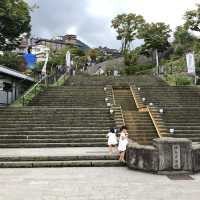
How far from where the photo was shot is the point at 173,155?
1182 centimetres

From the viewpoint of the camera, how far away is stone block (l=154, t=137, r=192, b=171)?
11.8 meters

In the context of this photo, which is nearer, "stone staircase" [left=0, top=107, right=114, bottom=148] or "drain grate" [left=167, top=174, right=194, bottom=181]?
"drain grate" [left=167, top=174, right=194, bottom=181]

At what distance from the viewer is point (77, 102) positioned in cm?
2562

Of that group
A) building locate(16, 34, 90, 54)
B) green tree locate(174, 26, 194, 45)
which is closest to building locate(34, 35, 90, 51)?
building locate(16, 34, 90, 54)

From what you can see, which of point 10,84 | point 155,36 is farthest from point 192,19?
point 10,84

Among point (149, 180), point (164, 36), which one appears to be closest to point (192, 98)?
point (149, 180)

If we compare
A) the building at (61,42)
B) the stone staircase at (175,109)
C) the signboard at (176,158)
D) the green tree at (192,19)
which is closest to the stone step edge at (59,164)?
the signboard at (176,158)

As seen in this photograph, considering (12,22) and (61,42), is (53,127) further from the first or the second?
(61,42)

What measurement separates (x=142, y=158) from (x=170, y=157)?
0.88m

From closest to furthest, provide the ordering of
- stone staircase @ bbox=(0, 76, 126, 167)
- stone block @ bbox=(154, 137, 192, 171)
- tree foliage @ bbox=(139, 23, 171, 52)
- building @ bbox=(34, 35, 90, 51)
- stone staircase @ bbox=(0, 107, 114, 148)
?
stone block @ bbox=(154, 137, 192, 171) → stone staircase @ bbox=(0, 76, 126, 167) → stone staircase @ bbox=(0, 107, 114, 148) → tree foliage @ bbox=(139, 23, 171, 52) → building @ bbox=(34, 35, 90, 51)

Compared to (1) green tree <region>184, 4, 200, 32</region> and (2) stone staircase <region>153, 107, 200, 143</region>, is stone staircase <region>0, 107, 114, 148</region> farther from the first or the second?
(1) green tree <region>184, 4, 200, 32</region>

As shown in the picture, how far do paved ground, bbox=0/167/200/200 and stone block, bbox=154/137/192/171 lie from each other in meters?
0.52

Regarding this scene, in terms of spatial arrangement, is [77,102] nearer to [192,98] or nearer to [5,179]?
[192,98]

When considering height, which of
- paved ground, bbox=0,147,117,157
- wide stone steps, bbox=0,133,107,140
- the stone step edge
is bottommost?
the stone step edge
